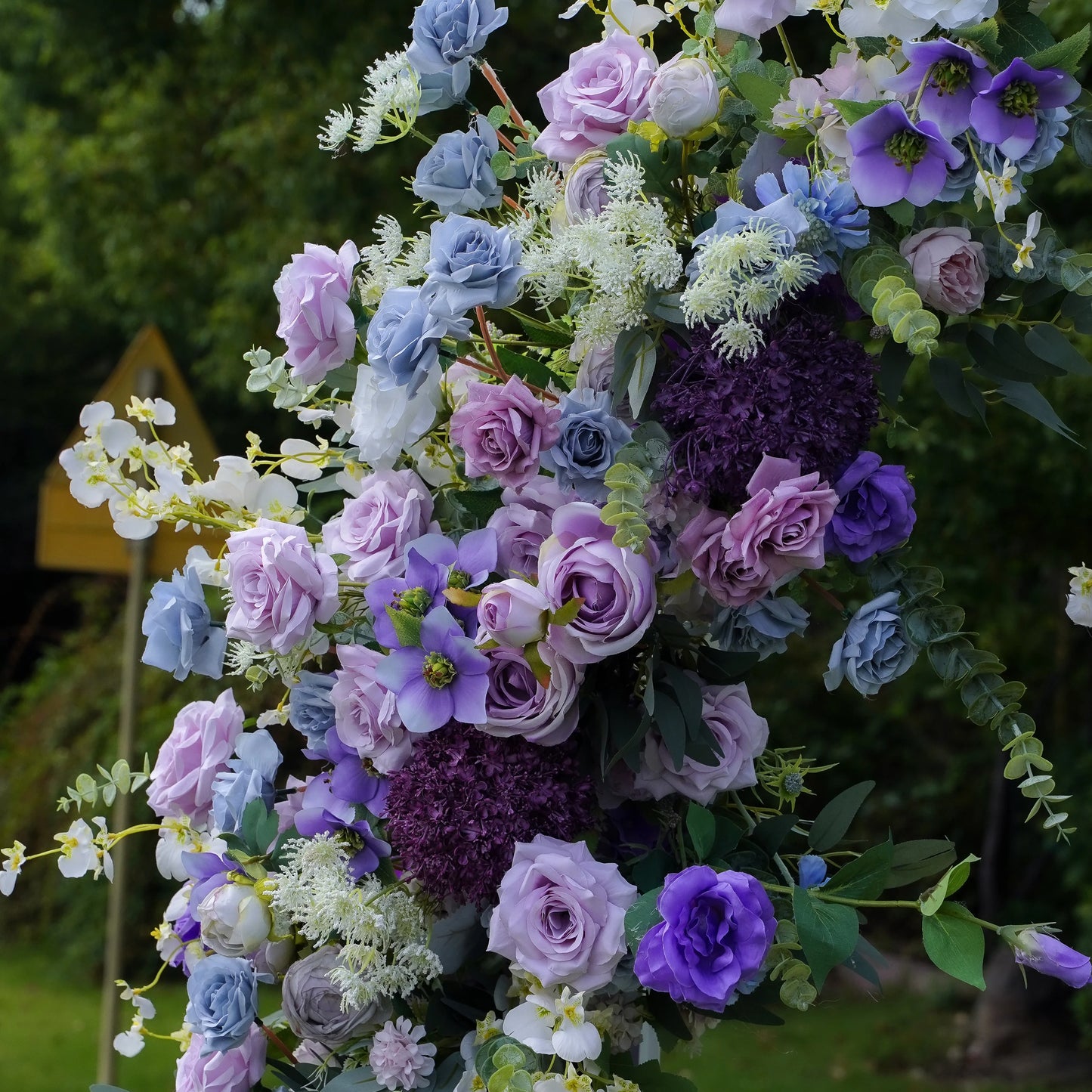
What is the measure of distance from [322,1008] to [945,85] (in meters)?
0.89

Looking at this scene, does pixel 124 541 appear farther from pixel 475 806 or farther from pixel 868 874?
pixel 868 874

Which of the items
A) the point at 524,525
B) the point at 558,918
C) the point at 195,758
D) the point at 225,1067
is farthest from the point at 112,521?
the point at 558,918

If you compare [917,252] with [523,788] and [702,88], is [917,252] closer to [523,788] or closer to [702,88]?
[702,88]

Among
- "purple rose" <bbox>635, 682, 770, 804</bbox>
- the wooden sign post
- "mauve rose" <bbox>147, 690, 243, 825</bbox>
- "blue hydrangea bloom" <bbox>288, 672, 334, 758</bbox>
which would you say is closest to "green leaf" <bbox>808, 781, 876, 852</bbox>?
"purple rose" <bbox>635, 682, 770, 804</bbox>

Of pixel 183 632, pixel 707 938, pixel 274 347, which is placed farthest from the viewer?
pixel 274 347

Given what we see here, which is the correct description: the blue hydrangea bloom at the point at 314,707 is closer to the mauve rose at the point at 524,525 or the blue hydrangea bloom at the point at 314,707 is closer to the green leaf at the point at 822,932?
the mauve rose at the point at 524,525

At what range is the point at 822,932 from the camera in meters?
0.93

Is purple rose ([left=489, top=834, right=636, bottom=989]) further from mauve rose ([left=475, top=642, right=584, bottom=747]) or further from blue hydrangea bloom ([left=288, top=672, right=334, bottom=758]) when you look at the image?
blue hydrangea bloom ([left=288, top=672, right=334, bottom=758])

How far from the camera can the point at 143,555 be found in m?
3.21

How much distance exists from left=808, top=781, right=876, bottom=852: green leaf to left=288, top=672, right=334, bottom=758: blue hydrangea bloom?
431 mm

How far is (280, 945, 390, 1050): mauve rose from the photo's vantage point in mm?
1073

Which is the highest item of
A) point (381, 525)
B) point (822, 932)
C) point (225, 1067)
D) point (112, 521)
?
point (381, 525)

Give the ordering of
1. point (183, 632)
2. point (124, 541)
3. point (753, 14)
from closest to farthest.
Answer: point (753, 14) → point (183, 632) → point (124, 541)

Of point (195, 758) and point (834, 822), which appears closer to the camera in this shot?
point (834, 822)
